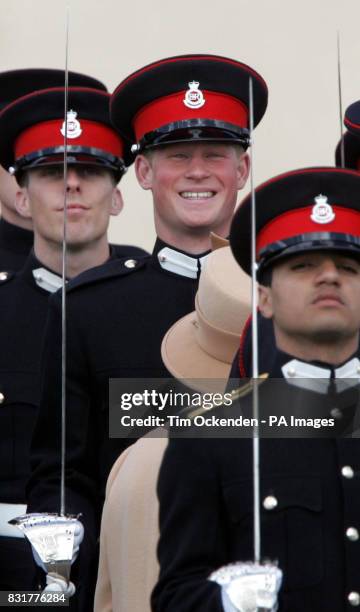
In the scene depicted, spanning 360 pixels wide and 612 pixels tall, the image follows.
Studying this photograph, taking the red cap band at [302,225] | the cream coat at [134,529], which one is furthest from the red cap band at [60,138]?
the red cap band at [302,225]

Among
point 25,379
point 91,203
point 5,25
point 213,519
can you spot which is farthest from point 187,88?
point 5,25

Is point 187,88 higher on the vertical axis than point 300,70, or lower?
lower

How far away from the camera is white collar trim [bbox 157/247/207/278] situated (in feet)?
24.2

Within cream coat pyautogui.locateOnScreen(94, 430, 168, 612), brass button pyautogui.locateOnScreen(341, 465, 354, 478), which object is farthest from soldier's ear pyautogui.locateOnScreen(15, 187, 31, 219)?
brass button pyautogui.locateOnScreen(341, 465, 354, 478)

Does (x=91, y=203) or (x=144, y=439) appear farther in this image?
(x=91, y=203)

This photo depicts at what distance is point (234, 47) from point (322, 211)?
5516mm

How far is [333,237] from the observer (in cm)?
578

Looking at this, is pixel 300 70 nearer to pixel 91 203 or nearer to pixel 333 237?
pixel 91 203

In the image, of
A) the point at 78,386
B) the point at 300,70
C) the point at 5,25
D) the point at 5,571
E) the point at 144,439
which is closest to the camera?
the point at 144,439

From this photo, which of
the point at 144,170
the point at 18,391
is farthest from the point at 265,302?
the point at 18,391

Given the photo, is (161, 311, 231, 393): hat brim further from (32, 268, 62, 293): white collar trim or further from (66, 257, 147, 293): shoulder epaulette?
(32, 268, 62, 293): white collar trim

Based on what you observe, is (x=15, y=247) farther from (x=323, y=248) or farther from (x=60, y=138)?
(x=323, y=248)

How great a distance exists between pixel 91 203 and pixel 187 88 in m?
0.53

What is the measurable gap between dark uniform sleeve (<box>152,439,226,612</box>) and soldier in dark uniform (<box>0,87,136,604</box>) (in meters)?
1.83
